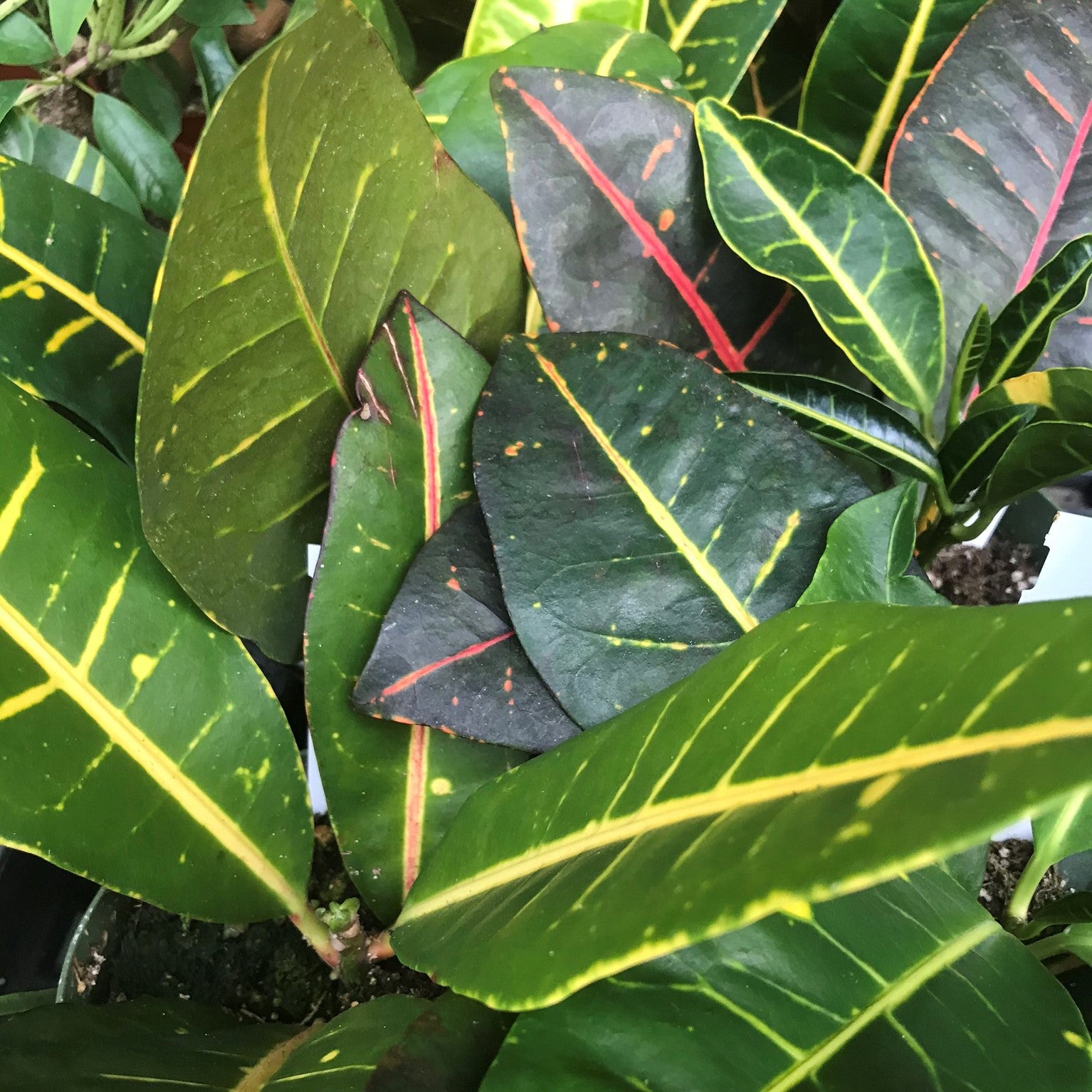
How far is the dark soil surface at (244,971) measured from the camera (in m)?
0.53

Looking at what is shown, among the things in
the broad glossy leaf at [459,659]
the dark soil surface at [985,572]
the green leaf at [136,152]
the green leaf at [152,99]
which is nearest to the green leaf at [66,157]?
the green leaf at [136,152]

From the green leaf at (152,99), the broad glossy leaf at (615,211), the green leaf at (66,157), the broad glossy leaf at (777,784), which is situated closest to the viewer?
the broad glossy leaf at (777,784)

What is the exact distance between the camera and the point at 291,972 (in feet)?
1.88

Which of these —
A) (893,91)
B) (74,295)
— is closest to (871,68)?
(893,91)

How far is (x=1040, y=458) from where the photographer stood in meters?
0.46

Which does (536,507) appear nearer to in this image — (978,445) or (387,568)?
(387,568)

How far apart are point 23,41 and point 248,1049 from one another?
648mm

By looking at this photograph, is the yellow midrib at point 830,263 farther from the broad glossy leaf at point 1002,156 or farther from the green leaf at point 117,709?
the green leaf at point 117,709

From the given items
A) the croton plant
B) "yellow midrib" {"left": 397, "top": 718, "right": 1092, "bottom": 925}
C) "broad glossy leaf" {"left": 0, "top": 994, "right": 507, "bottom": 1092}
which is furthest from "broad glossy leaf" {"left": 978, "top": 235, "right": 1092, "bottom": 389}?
"broad glossy leaf" {"left": 0, "top": 994, "right": 507, "bottom": 1092}

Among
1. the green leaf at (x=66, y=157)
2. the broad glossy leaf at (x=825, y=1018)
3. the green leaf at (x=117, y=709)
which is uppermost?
the green leaf at (x=66, y=157)

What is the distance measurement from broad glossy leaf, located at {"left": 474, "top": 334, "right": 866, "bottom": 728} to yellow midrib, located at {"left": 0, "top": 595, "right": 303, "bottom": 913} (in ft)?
0.60

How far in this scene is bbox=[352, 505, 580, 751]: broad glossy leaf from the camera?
0.42m

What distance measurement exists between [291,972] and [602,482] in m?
0.40

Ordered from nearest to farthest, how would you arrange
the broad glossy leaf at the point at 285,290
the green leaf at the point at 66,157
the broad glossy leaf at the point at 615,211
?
the broad glossy leaf at the point at 285,290
the broad glossy leaf at the point at 615,211
the green leaf at the point at 66,157
